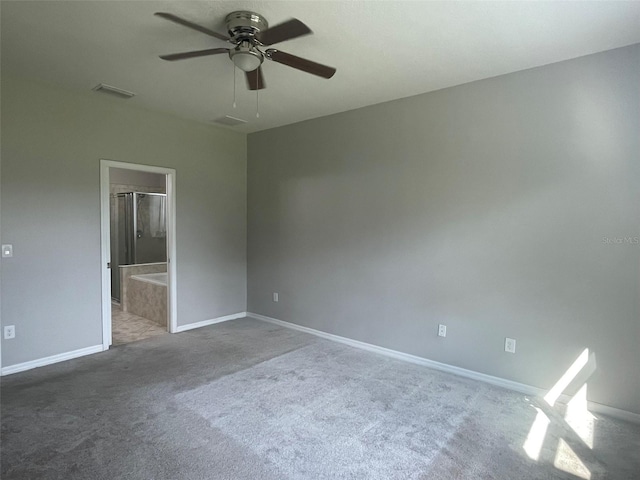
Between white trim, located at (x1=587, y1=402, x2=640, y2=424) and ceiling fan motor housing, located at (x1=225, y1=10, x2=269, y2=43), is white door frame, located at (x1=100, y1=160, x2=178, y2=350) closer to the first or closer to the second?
ceiling fan motor housing, located at (x1=225, y1=10, x2=269, y2=43)

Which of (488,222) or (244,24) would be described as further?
(488,222)

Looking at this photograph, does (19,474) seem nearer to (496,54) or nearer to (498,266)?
(498,266)

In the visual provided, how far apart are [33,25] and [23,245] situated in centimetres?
187

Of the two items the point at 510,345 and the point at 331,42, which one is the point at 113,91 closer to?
the point at 331,42

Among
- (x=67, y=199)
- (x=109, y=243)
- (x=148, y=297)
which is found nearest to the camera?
(x=67, y=199)

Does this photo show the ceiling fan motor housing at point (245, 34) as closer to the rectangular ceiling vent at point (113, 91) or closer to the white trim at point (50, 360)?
the rectangular ceiling vent at point (113, 91)

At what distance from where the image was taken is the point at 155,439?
219cm

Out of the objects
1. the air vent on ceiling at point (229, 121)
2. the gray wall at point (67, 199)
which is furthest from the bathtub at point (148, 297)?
the air vent on ceiling at point (229, 121)

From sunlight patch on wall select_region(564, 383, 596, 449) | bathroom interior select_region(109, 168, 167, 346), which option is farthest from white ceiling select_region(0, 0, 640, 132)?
bathroom interior select_region(109, 168, 167, 346)

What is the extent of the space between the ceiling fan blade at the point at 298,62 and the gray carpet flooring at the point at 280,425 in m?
2.28

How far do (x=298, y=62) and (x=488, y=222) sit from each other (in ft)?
6.62

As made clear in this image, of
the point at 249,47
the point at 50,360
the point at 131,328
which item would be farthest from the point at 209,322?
the point at 249,47

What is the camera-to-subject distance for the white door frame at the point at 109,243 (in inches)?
145

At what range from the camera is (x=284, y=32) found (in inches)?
Result: 76.8
